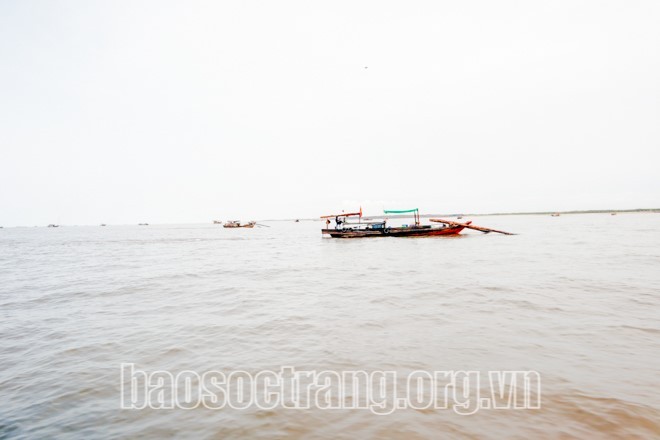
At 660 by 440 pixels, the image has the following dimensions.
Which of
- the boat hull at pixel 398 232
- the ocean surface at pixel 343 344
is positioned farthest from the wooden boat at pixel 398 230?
the ocean surface at pixel 343 344

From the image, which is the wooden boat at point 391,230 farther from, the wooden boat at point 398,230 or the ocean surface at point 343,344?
the ocean surface at point 343,344

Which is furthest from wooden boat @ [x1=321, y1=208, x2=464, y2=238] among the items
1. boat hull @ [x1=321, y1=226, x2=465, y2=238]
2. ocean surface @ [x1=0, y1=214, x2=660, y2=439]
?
ocean surface @ [x1=0, y1=214, x2=660, y2=439]

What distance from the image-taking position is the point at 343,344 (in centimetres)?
720

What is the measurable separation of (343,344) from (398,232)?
38.1 m

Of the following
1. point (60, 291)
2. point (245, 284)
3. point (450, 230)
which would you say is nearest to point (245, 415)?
point (245, 284)

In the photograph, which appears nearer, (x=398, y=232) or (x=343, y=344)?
(x=343, y=344)

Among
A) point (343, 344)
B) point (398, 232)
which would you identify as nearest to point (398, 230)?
point (398, 232)

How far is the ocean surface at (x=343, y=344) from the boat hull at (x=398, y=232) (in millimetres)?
27626

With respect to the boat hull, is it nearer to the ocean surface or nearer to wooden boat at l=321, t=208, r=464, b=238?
wooden boat at l=321, t=208, r=464, b=238

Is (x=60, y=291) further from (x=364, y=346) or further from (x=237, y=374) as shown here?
(x=364, y=346)

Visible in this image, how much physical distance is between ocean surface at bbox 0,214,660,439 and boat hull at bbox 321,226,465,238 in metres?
27.6

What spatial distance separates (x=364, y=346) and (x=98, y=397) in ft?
16.0

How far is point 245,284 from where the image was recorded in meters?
15.4

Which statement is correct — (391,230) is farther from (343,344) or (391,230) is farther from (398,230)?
(343,344)
